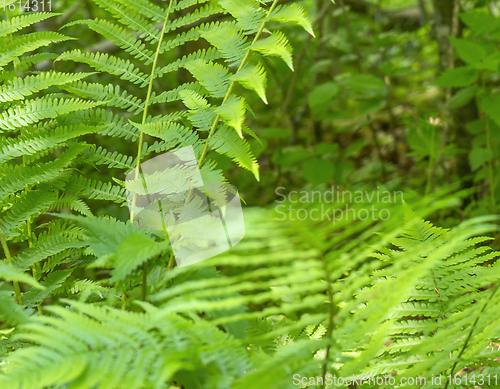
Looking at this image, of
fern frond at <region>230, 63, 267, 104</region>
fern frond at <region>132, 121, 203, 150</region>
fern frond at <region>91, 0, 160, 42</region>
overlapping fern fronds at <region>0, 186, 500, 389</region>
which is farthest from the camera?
fern frond at <region>91, 0, 160, 42</region>

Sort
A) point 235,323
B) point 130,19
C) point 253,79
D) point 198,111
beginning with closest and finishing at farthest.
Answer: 1. point 235,323
2. point 253,79
3. point 198,111
4. point 130,19

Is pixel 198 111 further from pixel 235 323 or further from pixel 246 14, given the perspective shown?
pixel 235 323

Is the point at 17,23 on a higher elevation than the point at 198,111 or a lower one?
higher

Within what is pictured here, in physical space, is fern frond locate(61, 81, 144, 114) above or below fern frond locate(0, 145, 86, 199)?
above

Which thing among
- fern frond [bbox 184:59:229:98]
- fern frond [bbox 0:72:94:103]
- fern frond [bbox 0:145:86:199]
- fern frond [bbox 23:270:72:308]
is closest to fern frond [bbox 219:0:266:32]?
fern frond [bbox 184:59:229:98]

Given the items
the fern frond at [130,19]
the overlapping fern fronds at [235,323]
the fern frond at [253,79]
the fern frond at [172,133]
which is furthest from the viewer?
the fern frond at [130,19]

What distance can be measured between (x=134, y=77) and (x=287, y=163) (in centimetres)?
158

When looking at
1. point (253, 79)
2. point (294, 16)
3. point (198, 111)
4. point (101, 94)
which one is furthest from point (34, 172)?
point (294, 16)

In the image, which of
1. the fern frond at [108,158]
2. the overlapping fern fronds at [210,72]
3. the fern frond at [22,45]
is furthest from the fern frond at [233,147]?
the fern frond at [22,45]

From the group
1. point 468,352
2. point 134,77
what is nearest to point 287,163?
point 134,77

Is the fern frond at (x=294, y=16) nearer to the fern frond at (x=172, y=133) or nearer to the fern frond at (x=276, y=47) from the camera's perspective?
the fern frond at (x=276, y=47)

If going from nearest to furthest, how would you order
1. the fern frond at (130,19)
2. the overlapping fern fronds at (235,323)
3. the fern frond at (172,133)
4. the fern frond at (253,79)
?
the overlapping fern fronds at (235,323) → the fern frond at (253,79) → the fern frond at (172,133) → the fern frond at (130,19)

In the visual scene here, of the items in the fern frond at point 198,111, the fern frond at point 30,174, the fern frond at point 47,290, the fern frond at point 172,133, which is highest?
the fern frond at point 198,111

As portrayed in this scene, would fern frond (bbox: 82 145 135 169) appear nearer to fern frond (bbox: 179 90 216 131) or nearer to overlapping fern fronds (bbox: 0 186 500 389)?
fern frond (bbox: 179 90 216 131)
